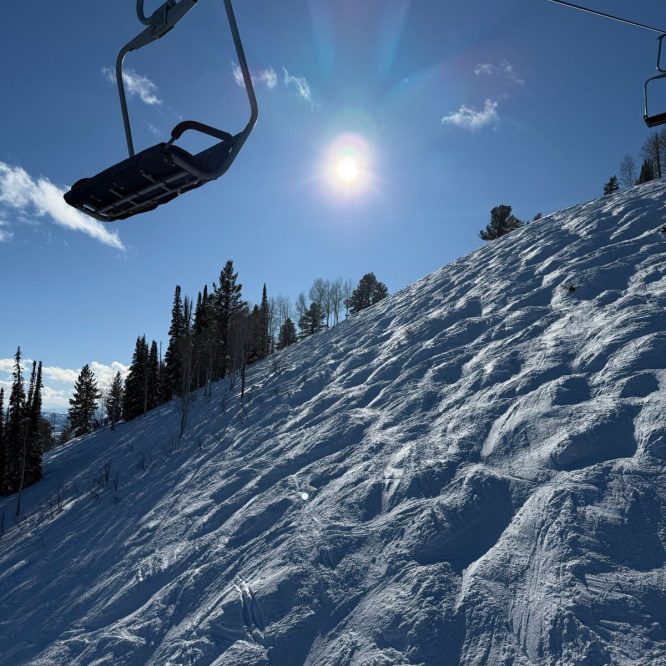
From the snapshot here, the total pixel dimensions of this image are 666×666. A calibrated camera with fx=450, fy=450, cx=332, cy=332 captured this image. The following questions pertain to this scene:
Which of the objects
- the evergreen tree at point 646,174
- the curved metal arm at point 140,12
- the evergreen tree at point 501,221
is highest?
the evergreen tree at point 646,174

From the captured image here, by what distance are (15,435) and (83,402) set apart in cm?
1937

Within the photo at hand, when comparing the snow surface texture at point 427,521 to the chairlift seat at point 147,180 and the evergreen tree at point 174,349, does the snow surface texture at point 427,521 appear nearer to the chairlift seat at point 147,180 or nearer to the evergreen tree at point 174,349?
the chairlift seat at point 147,180

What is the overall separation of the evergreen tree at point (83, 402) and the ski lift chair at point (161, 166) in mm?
57859

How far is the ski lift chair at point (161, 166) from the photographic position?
2850mm

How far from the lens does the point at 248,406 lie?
1334 cm

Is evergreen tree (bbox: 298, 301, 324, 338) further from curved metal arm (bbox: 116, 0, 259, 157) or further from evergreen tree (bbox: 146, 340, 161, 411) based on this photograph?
curved metal arm (bbox: 116, 0, 259, 157)

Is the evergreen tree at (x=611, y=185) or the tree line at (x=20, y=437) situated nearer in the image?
the tree line at (x=20, y=437)

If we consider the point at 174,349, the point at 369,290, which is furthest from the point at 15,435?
the point at 369,290

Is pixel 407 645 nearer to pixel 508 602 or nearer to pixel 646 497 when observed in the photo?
pixel 508 602

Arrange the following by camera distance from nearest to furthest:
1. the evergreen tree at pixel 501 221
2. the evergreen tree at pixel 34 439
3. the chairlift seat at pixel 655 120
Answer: the chairlift seat at pixel 655 120 → the evergreen tree at pixel 501 221 → the evergreen tree at pixel 34 439

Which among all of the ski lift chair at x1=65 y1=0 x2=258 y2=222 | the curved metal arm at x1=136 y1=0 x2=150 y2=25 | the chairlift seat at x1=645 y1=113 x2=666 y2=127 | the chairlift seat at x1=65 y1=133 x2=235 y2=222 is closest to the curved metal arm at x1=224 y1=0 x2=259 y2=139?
the ski lift chair at x1=65 y1=0 x2=258 y2=222

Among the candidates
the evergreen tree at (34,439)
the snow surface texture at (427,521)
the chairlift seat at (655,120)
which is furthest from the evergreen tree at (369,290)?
the chairlift seat at (655,120)

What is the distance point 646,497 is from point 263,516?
426cm

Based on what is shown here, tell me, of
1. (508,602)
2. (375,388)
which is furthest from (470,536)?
(375,388)
